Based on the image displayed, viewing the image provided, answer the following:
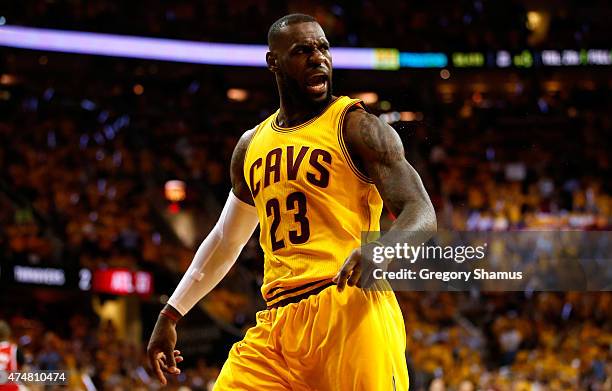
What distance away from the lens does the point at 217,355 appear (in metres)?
15.9

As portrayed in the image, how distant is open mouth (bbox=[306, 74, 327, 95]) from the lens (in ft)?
13.0

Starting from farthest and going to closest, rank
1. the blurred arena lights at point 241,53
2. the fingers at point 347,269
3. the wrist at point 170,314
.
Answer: the blurred arena lights at point 241,53 < the wrist at point 170,314 < the fingers at point 347,269

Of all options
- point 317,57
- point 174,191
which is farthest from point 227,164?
point 317,57

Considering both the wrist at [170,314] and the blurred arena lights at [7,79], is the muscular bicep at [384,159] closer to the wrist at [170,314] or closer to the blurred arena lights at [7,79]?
the wrist at [170,314]

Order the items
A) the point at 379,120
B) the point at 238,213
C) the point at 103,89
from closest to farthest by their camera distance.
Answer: the point at 379,120
the point at 238,213
the point at 103,89

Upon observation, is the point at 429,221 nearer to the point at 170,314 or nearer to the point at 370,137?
the point at 370,137

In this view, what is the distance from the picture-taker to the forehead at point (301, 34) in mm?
3977

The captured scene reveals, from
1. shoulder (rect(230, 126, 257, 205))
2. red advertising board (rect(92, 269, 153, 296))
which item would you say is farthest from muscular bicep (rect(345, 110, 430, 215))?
red advertising board (rect(92, 269, 153, 296))

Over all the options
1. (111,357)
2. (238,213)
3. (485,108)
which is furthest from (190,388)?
(485,108)

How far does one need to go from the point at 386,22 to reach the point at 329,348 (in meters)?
20.2

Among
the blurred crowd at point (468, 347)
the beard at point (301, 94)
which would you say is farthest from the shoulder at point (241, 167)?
the blurred crowd at point (468, 347)

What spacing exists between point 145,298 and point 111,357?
249 cm

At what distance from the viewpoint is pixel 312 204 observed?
12.6 ft

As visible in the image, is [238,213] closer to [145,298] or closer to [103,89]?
[145,298]
